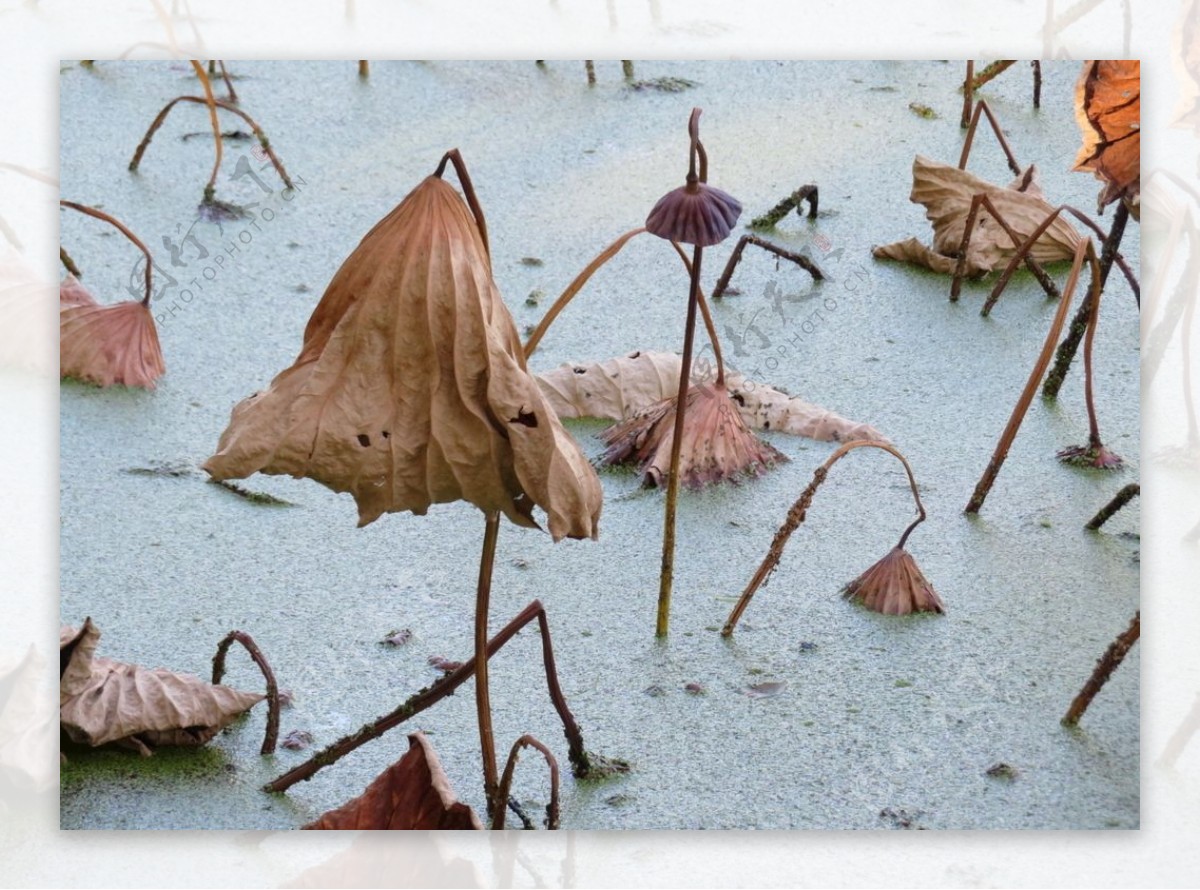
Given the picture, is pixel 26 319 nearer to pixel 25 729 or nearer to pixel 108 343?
pixel 108 343

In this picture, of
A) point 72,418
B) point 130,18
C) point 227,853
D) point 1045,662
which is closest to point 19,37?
point 130,18

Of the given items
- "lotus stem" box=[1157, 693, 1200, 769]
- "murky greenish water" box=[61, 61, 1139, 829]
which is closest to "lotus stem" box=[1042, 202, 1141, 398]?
"murky greenish water" box=[61, 61, 1139, 829]

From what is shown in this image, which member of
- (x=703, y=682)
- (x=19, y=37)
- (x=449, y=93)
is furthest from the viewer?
(x=449, y=93)

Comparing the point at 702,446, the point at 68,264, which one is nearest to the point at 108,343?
the point at 68,264

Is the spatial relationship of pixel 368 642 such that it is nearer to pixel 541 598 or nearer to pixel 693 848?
pixel 541 598

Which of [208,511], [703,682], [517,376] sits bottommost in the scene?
[703,682]

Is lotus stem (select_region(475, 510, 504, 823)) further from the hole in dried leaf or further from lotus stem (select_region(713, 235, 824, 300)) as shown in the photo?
lotus stem (select_region(713, 235, 824, 300))
